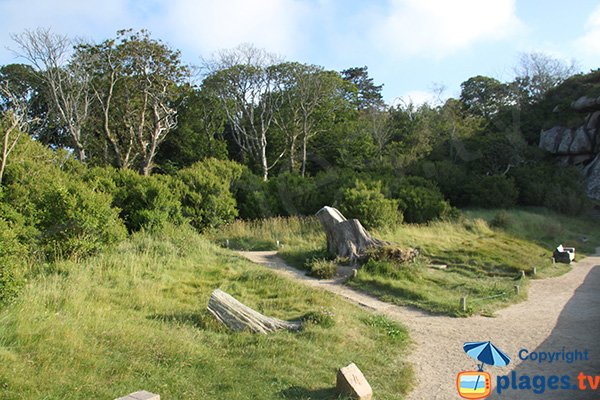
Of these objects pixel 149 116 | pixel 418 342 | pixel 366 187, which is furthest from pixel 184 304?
pixel 149 116

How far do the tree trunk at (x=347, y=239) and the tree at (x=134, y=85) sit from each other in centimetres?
1551

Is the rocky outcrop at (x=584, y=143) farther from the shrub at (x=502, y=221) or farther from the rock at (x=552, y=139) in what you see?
the shrub at (x=502, y=221)

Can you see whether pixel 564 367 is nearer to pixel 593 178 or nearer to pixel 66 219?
pixel 66 219

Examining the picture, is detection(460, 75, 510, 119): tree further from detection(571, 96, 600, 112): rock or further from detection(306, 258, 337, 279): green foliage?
detection(306, 258, 337, 279): green foliage

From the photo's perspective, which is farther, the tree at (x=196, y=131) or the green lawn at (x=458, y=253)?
the tree at (x=196, y=131)

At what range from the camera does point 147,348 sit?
18.0ft

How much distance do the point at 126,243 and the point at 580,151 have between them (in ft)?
98.2

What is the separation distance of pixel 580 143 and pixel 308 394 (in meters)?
32.1

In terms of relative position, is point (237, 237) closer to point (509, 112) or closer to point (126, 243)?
point (126, 243)

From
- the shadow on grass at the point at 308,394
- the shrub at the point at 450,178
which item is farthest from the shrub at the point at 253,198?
the shadow on grass at the point at 308,394

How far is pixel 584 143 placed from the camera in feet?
102

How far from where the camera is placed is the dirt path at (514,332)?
619 centimetres

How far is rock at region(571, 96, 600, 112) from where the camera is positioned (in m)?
31.7

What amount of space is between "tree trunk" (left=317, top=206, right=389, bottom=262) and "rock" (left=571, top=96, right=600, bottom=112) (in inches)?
1023
